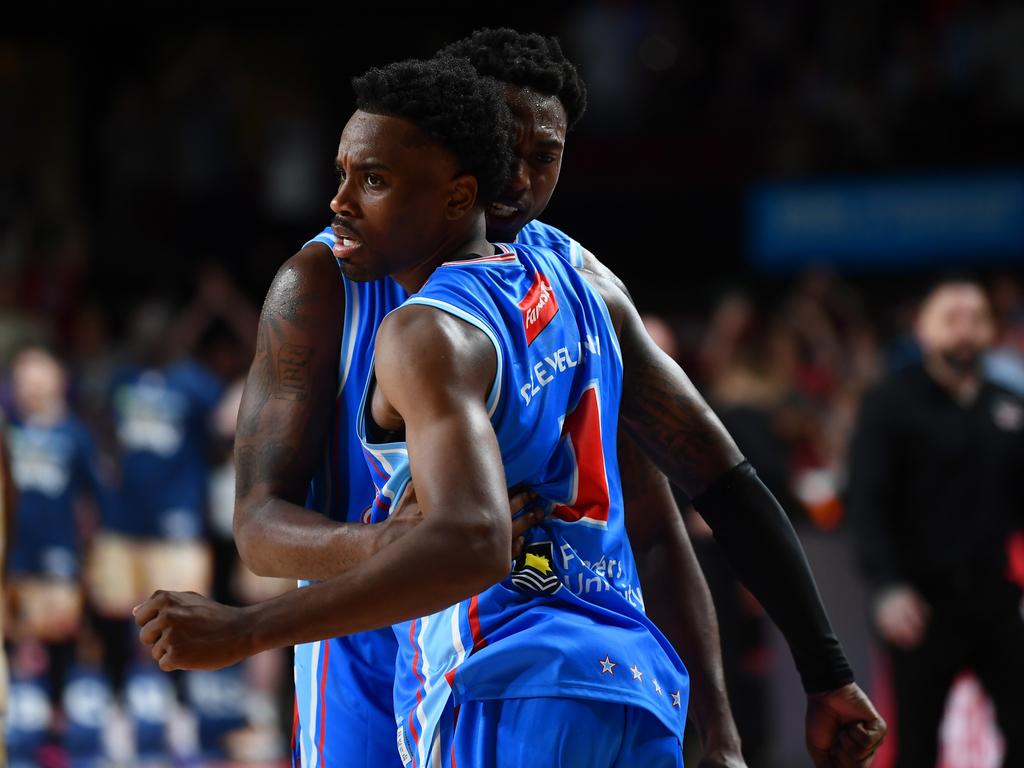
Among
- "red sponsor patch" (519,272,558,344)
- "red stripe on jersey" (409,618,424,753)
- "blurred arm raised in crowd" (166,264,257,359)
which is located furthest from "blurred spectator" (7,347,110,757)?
"red sponsor patch" (519,272,558,344)

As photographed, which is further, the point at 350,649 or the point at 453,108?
the point at 350,649

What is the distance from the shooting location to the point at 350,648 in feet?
8.64

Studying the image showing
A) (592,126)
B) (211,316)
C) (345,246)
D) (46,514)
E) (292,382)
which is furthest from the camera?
(592,126)

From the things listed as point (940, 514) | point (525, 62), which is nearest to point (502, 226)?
point (525, 62)

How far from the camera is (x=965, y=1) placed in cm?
1148

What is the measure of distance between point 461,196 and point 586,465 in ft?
1.46

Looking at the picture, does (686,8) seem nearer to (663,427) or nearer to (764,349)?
(764,349)

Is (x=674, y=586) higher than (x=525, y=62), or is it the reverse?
(x=525, y=62)

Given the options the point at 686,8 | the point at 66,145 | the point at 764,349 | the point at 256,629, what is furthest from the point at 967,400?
the point at 66,145

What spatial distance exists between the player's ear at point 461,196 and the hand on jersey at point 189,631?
685mm

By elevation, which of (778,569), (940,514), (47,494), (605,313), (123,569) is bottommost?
(123,569)

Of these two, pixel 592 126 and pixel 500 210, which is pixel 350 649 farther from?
pixel 592 126

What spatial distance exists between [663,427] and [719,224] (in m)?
8.83

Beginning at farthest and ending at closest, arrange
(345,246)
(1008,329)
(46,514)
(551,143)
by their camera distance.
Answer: (1008,329)
(46,514)
(551,143)
(345,246)
